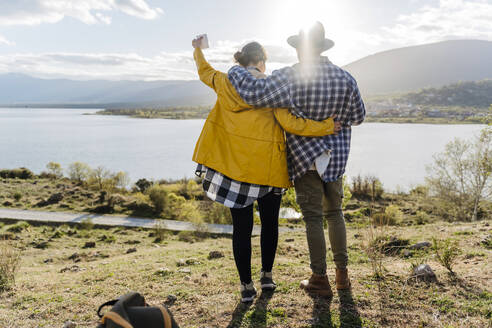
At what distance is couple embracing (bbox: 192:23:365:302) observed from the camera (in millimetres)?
2262

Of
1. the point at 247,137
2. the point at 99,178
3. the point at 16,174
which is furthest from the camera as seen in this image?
the point at 16,174

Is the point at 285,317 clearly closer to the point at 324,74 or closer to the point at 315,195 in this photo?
the point at 315,195

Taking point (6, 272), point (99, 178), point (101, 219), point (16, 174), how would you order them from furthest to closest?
point (16, 174) < point (99, 178) < point (101, 219) < point (6, 272)

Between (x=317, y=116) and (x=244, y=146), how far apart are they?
0.57 m

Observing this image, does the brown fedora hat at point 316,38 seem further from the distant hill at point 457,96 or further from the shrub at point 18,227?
the distant hill at point 457,96

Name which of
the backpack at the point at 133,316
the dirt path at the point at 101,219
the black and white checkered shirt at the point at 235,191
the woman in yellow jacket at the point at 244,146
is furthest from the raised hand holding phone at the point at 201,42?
the dirt path at the point at 101,219

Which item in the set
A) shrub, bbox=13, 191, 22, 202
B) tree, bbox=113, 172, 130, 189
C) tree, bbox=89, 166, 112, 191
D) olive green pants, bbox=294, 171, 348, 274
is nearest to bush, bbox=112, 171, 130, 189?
tree, bbox=113, 172, 130, 189

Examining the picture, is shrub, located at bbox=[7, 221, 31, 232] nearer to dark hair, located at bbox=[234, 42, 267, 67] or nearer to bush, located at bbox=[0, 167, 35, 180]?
dark hair, located at bbox=[234, 42, 267, 67]

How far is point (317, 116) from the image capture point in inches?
94.7

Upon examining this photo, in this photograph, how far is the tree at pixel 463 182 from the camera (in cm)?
2027

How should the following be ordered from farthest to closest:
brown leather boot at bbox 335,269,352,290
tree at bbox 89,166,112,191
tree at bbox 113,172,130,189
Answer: tree at bbox 113,172,130,189 → tree at bbox 89,166,112,191 → brown leather boot at bbox 335,269,352,290

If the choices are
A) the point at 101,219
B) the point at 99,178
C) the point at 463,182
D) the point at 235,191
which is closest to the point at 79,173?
the point at 99,178

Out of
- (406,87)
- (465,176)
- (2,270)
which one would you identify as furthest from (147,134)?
(406,87)

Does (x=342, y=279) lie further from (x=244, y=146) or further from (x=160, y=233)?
(x=160, y=233)
